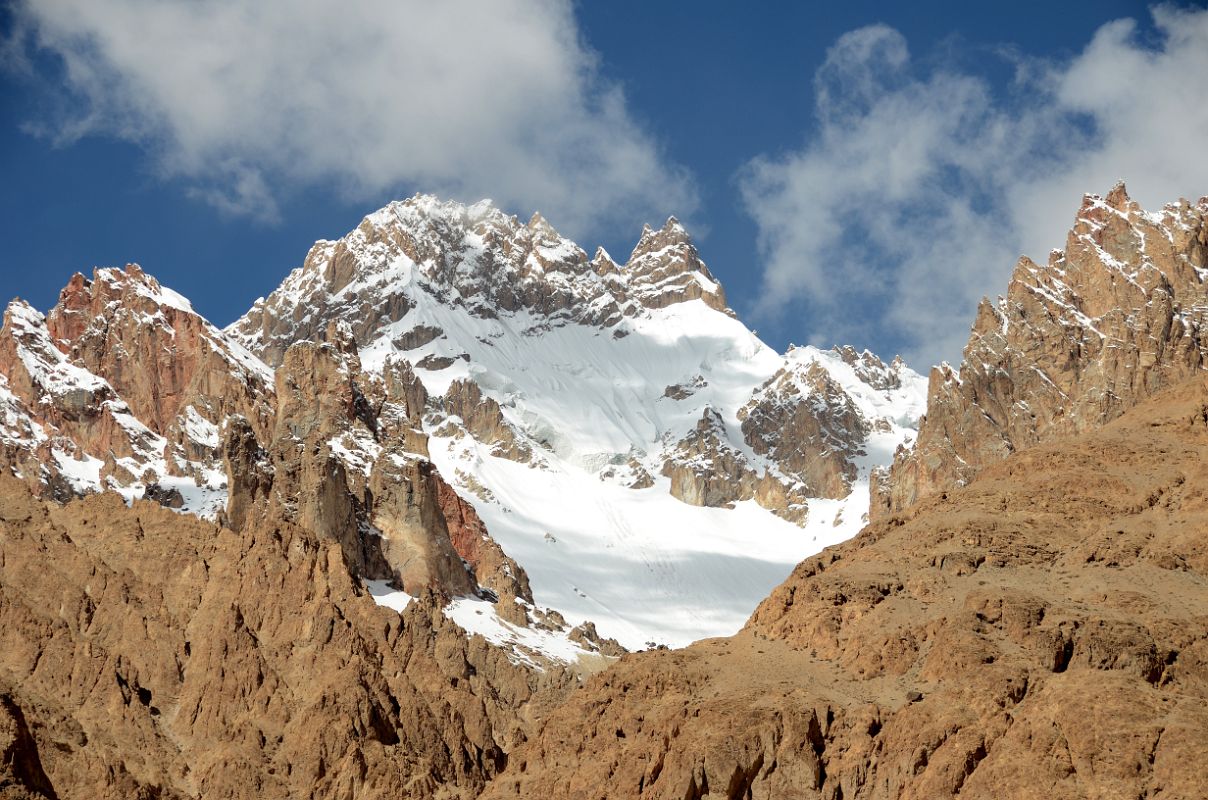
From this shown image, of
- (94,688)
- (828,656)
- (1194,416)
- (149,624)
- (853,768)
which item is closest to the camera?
(853,768)

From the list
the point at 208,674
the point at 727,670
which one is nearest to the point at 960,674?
the point at 727,670

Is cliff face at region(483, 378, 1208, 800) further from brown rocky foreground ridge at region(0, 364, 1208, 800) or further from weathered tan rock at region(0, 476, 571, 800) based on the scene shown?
weathered tan rock at region(0, 476, 571, 800)

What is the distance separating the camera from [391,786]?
4980 inches

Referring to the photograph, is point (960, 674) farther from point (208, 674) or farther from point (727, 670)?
point (208, 674)

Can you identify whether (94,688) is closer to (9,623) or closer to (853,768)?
(9,623)

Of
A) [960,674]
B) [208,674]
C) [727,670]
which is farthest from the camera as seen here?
[208,674]

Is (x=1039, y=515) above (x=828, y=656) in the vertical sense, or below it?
above

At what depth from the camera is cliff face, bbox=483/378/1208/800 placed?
8812 cm

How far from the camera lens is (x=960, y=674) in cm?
9562

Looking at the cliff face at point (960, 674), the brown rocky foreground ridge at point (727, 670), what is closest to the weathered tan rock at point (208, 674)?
the brown rocky foreground ridge at point (727, 670)

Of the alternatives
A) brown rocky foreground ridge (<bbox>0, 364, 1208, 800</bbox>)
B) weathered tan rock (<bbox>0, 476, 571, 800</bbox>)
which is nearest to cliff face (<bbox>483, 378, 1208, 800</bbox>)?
→ brown rocky foreground ridge (<bbox>0, 364, 1208, 800</bbox>)

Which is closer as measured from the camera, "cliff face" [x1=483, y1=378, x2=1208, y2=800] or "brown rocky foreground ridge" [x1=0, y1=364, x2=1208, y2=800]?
"cliff face" [x1=483, y1=378, x2=1208, y2=800]

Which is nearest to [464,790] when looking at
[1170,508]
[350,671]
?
[350,671]

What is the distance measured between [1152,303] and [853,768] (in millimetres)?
110584
